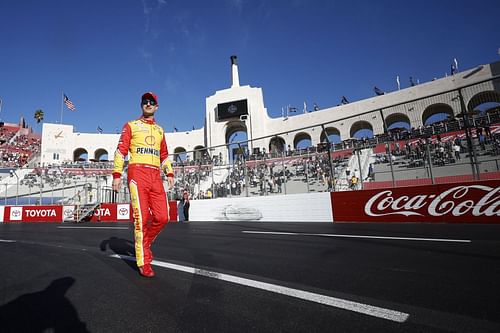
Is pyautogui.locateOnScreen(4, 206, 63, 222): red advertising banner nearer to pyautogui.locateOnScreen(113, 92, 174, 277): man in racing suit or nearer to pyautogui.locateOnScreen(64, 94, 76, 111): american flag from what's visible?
pyautogui.locateOnScreen(113, 92, 174, 277): man in racing suit

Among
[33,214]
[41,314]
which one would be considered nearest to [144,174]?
[41,314]

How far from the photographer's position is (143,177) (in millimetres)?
3170

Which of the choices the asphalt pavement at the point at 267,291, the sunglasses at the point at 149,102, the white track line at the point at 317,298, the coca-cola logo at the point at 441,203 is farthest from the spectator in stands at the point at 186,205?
the white track line at the point at 317,298

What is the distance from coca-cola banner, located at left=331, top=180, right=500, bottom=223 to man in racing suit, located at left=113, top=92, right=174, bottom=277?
680 centimetres

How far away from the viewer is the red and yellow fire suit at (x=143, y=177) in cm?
309

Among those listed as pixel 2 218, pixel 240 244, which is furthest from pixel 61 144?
pixel 240 244

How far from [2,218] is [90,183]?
688 centimetres

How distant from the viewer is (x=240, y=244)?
473cm

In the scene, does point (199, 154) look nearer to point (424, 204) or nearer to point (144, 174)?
point (424, 204)

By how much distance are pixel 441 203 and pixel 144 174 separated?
735 cm

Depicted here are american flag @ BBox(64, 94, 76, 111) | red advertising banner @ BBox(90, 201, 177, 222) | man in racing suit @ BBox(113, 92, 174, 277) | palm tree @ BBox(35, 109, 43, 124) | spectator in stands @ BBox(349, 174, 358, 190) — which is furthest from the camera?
palm tree @ BBox(35, 109, 43, 124)

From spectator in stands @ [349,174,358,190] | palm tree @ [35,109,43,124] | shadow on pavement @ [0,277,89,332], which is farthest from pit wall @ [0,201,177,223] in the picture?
palm tree @ [35,109,43,124]

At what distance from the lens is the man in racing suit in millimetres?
3086

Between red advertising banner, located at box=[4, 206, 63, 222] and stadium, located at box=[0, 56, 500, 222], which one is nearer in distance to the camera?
stadium, located at box=[0, 56, 500, 222]
